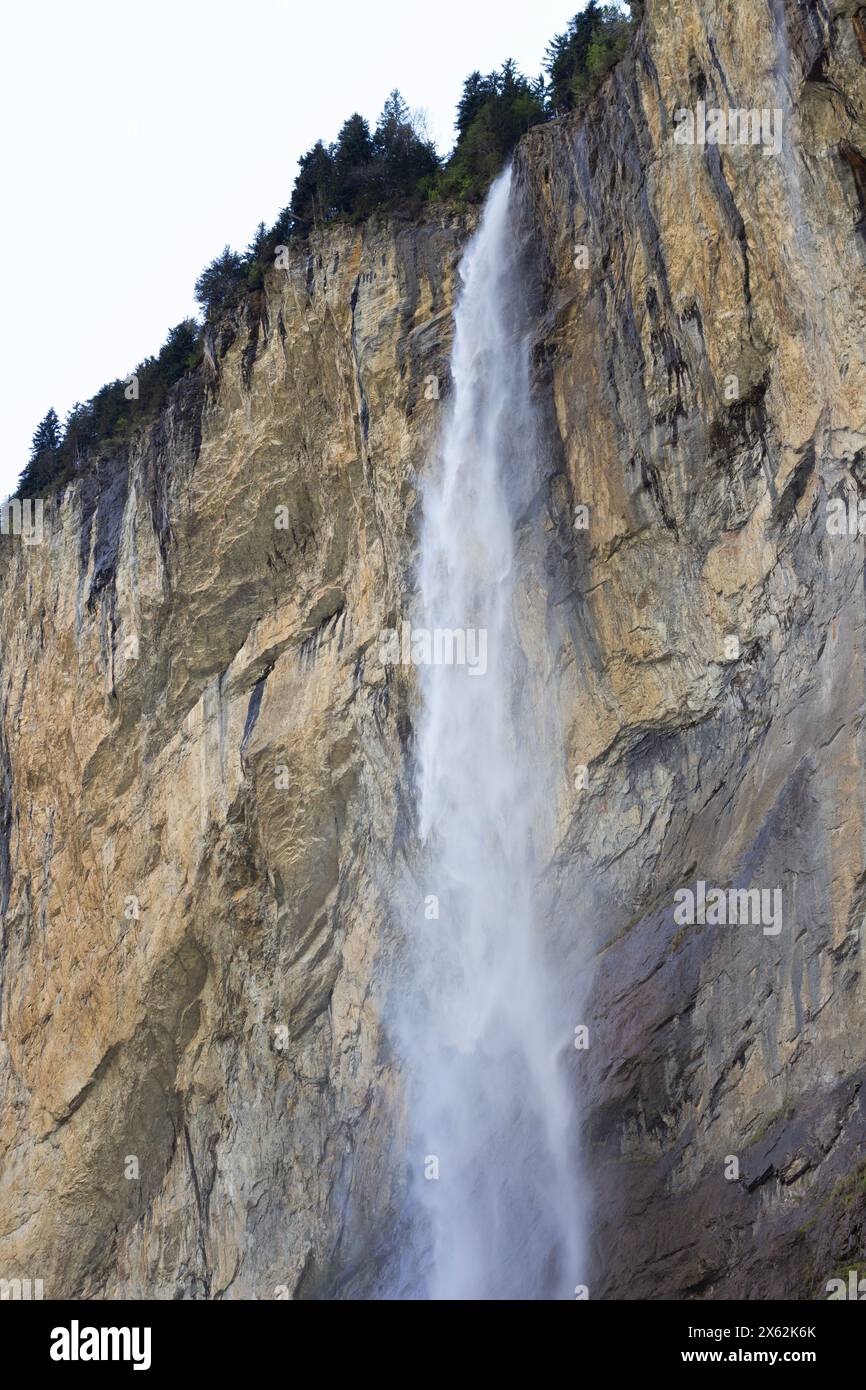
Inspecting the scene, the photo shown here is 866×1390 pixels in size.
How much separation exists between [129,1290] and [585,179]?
20.7 m

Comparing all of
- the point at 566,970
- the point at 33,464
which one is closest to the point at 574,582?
the point at 566,970

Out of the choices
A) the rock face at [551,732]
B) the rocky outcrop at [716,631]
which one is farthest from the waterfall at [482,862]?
the rocky outcrop at [716,631]

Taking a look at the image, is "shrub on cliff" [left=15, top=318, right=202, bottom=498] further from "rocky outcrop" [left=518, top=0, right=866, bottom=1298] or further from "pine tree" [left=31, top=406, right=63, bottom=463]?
"rocky outcrop" [left=518, top=0, right=866, bottom=1298]

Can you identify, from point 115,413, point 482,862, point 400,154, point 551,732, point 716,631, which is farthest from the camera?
point 115,413

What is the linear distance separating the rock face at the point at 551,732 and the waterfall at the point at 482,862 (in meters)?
0.55

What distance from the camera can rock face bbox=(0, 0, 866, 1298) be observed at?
63.1 ft

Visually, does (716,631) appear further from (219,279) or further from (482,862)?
(219,279)

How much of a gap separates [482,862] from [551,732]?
2.33 meters

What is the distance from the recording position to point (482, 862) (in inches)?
997

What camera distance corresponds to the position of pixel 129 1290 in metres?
29.3

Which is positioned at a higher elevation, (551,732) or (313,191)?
(313,191)

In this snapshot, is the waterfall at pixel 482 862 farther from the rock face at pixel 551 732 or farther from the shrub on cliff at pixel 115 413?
the shrub on cliff at pixel 115 413

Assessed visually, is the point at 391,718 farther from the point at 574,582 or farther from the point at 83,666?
the point at 83,666

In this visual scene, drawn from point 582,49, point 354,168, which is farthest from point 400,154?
point 582,49
